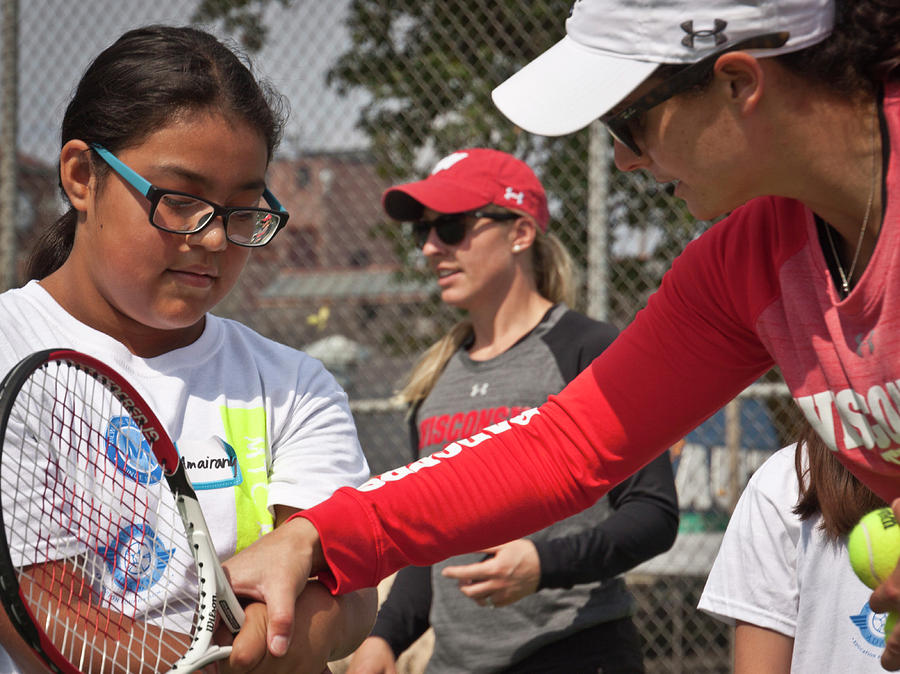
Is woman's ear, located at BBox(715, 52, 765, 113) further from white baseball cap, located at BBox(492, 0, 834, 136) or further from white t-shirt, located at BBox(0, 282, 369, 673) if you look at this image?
white t-shirt, located at BBox(0, 282, 369, 673)

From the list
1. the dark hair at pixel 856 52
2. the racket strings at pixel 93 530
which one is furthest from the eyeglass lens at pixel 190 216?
the dark hair at pixel 856 52

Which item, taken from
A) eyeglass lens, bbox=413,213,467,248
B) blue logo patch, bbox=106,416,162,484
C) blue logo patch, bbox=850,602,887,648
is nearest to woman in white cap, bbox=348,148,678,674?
eyeglass lens, bbox=413,213,467,248

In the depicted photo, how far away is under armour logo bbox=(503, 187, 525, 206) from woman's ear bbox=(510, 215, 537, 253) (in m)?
0.06

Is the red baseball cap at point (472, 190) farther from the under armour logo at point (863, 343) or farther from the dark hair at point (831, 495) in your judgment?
the under armour logo at point (863, 343)

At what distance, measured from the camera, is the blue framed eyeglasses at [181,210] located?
173 centimetres

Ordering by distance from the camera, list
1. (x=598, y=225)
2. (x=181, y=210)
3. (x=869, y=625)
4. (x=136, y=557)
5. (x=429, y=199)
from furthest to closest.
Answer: (x=598, y=225) → (x=429, y=199) → (x=869, y=625) → (x=181, y=210) → (x=136, y=557)

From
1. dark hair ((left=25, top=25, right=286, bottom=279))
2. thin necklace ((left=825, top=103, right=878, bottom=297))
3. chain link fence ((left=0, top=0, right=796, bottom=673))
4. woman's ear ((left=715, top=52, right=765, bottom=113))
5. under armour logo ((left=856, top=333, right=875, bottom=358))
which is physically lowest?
chain link fence ((left=0, top=0, right=796, bottom=673))

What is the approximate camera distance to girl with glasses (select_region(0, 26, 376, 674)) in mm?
1735

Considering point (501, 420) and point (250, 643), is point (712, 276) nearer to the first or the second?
point (250, 643)

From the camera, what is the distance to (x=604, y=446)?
1857 mm

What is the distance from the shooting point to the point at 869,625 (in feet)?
6.51

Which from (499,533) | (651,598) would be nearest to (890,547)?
(499,533)

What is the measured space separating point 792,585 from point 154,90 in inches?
60.2

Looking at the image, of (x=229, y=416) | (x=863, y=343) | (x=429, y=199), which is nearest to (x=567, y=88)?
(x=863, y=343)
